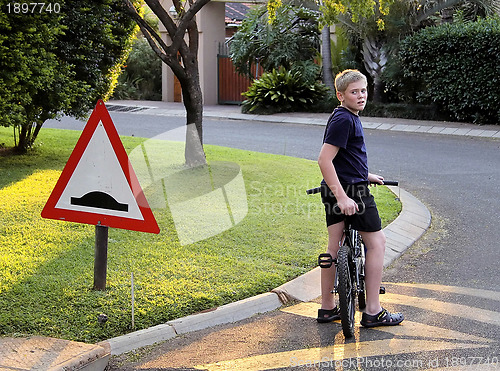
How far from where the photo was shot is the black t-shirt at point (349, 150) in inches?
183

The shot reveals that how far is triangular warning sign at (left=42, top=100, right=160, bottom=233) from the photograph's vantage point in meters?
4.81

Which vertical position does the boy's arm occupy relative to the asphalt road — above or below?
above

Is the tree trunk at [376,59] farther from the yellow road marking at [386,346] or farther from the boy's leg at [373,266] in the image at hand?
the boy's leg at [373,266]

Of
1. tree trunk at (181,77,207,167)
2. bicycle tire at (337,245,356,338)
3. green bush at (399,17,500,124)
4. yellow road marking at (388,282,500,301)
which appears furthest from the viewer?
green bush at (399,17,500,124)

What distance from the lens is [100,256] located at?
519cm

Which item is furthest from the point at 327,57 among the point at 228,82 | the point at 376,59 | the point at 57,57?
the point at 57,57

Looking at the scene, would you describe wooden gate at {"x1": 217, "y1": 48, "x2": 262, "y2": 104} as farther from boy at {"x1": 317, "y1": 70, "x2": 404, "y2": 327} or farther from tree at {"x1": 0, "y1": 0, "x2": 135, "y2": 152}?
boy at {"x1": 317, "y1": 70, "x2": 404, "y2": 327}

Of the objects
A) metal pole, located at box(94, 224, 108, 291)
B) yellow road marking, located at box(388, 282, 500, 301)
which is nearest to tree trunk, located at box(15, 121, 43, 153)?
metal pole, located at box(94, 224, 108, 291)

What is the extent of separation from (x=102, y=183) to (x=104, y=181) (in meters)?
0.02

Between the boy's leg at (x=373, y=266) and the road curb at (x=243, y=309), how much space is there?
89 cm

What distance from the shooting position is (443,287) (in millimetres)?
5973

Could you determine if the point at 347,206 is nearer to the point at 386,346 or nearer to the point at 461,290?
the point at 386,346

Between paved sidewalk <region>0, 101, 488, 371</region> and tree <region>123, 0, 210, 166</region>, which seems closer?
paved sidewalk <region>0, 101, 488, 371</region>

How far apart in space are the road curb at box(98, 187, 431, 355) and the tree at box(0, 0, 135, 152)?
4.91 m
